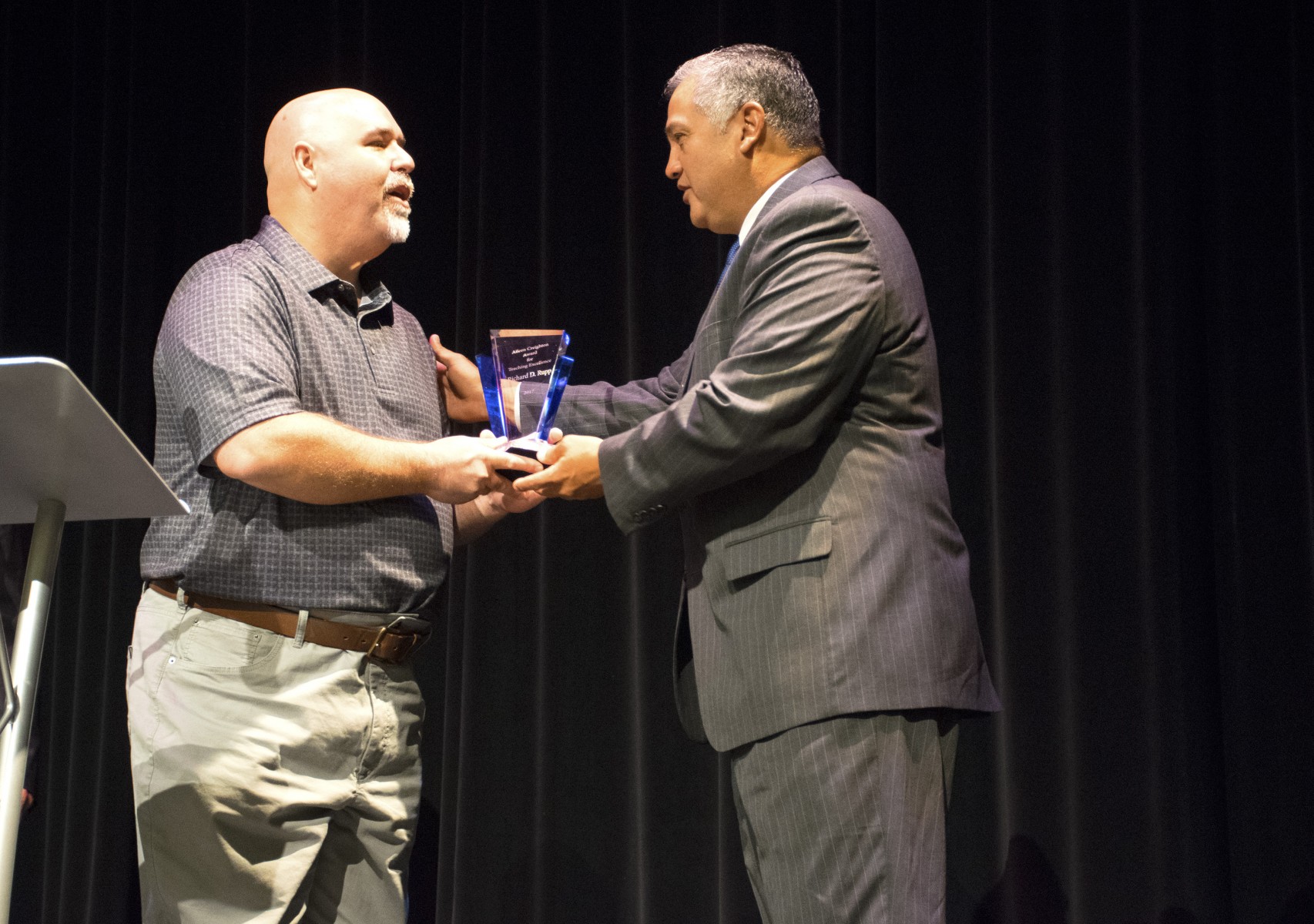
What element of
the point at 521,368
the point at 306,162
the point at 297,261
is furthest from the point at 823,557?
the point at 306,162

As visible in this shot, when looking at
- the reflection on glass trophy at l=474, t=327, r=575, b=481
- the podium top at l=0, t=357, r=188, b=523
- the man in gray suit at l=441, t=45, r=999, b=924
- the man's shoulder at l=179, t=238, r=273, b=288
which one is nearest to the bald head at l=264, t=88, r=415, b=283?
the man's shoulder at l=179, t=238, r=273, b=288

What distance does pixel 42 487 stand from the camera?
1458mm

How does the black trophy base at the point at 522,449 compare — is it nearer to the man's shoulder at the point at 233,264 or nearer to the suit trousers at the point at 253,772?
the suit trousers at the point at 253,772

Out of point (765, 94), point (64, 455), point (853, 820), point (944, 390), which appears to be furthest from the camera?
point (944, 390)

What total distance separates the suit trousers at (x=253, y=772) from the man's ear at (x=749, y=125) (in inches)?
42.8

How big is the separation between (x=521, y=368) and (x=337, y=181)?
469 millimetres

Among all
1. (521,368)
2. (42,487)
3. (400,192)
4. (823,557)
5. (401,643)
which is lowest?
(401,643)

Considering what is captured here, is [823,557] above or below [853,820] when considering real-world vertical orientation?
above

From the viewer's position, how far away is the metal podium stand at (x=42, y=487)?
123 cm

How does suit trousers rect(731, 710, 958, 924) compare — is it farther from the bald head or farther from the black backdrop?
the black backdrop

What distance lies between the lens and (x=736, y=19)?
3.29 meters

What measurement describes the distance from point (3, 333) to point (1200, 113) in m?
3.56

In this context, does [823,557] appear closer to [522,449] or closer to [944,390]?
[522,449]

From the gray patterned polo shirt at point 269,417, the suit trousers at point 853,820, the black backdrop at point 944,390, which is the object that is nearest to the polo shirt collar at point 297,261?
the gray patterned polo shirt at point 269,417
